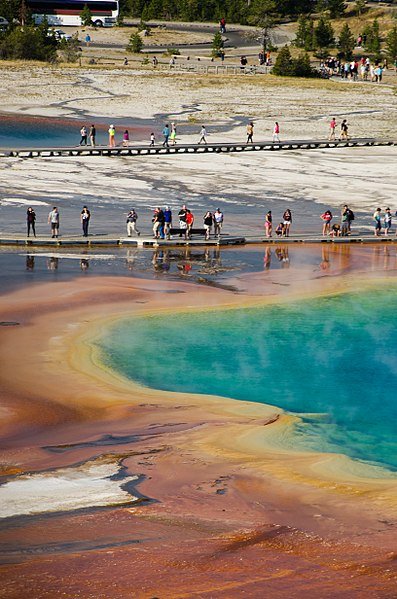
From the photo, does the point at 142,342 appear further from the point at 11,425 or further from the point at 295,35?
the point at 295,35

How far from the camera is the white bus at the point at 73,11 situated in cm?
10662

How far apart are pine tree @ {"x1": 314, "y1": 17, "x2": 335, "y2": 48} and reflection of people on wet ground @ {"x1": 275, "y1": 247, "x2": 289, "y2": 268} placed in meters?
59.1

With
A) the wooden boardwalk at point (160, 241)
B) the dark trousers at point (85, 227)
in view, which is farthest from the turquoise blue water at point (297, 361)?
the dark trousers at point (85, 227)

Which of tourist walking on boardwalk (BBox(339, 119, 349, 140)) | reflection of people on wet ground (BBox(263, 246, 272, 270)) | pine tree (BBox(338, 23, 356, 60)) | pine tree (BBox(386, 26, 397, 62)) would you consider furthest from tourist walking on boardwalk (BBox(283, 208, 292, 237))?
pine tree (BBox(338, 23, 356, 60))

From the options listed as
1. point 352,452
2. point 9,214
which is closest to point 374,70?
point 9,214

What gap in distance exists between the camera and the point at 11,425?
21.3 metres

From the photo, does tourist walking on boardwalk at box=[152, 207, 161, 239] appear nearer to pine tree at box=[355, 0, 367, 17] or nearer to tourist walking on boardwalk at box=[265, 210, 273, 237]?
tourist walking on boardwalk at box=[265, 210, 273, 237]

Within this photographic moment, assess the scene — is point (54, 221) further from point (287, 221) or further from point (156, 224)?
point (287, 221)

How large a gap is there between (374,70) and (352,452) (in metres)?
69.3

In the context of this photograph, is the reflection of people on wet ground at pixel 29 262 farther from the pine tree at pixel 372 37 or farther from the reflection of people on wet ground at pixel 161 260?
the pine tree at pixel 372 37

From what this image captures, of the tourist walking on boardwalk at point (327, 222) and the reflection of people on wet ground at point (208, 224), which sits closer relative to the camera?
the reflection of people on wet ground at point (208, 224)

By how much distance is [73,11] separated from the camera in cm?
10844

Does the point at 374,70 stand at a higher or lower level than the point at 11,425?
higher

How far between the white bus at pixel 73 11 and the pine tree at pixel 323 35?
22.9 metres
